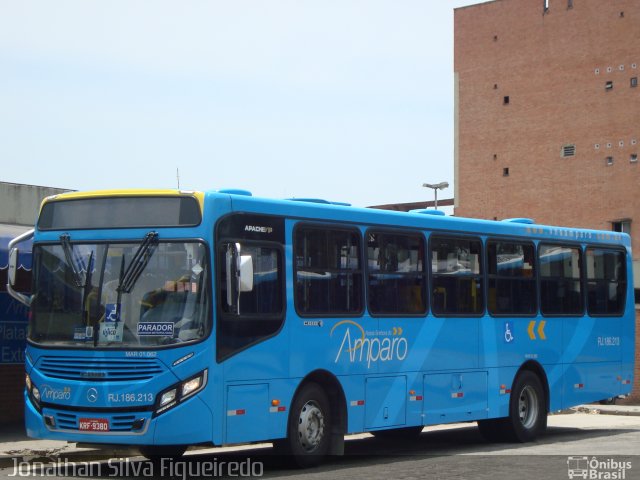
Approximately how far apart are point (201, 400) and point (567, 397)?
880 centimetres

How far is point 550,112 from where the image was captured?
7512 centimetres

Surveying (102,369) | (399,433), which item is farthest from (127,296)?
(399,433)

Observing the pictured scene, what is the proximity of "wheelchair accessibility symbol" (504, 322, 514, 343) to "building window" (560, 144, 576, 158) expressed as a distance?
2283 inches

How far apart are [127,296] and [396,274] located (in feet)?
13.9

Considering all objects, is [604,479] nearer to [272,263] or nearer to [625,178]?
[272,263]

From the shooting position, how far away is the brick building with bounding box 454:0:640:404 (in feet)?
235

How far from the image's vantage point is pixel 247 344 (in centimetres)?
1323

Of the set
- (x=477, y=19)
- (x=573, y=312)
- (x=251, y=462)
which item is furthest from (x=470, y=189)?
(x=251, y=462)

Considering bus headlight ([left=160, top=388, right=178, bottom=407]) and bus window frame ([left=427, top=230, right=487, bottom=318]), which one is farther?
bus window frame ([left=427, top=230, right=487, bottom=318])

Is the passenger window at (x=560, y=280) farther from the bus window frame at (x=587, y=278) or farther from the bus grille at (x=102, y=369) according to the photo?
the bus grille at (x=102, y=369)

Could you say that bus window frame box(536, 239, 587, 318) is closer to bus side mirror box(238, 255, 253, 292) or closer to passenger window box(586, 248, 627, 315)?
passenger window box(586, 248, 627, 315)

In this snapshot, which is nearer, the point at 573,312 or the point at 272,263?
the point at 272,263

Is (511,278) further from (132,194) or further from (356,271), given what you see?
(132,194)

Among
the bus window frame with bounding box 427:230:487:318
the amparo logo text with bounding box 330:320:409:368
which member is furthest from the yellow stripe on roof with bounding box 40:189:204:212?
the bus window frame with bounding box 427:230:487:318
